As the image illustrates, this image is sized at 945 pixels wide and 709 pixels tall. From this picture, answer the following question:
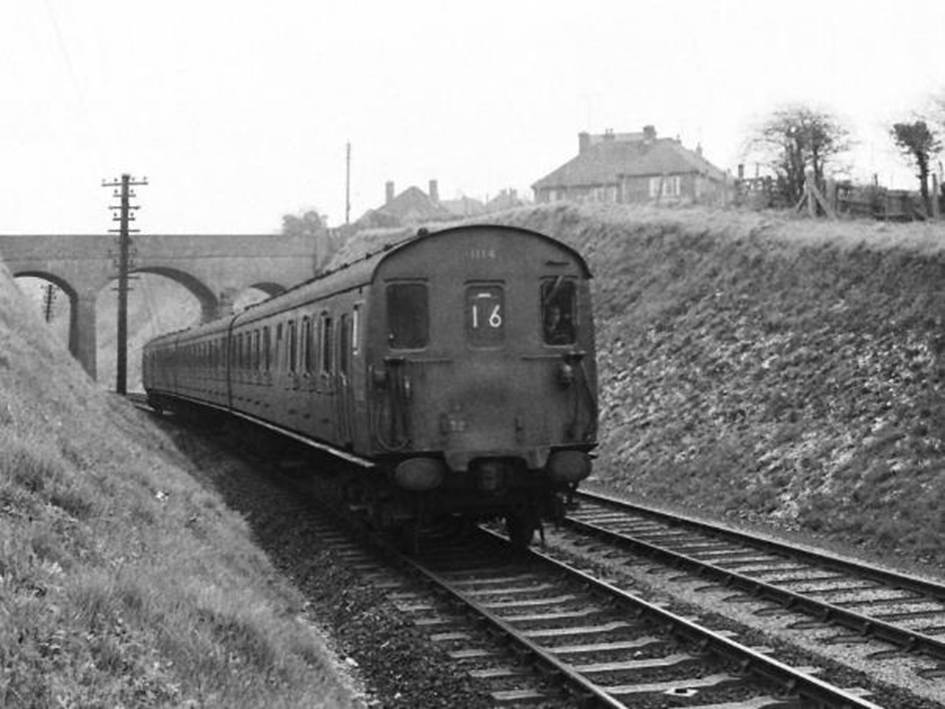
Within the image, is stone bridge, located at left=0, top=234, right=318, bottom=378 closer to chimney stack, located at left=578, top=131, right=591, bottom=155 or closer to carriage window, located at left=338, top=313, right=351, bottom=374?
chimney stack, located at left=578, top=131, right=591, bottom=155

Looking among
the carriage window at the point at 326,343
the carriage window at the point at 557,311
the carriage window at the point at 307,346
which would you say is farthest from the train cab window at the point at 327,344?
the carriage window at the point at 557,311

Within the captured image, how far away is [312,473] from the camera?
54.0 feet

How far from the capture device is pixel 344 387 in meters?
11.9

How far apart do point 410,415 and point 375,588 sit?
174cm

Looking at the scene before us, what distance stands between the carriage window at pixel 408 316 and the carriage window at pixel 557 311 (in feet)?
4.33

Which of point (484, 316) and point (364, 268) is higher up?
point (364, 268)

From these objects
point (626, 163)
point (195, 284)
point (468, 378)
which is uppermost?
point (626, 163)

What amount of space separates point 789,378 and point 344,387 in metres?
8.84

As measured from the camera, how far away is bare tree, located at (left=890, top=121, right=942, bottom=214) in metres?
28.6

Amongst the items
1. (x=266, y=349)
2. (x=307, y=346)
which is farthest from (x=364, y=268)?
(x=266, y=349)

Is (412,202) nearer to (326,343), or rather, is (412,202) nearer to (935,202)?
(935,202)

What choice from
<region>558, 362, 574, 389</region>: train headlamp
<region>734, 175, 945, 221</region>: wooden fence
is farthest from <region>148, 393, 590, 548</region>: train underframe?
<region>734, 175, 945, 221</region>: wooden fence

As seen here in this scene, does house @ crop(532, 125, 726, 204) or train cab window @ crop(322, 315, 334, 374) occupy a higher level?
house @ crop(532, 125, 726, 204)

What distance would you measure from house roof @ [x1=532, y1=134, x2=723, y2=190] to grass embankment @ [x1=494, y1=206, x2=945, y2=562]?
43.6 metres
